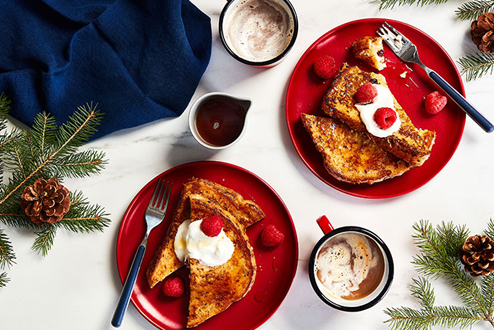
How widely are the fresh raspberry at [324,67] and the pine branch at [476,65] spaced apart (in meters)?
0.64

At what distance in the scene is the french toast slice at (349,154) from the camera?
1848 mm

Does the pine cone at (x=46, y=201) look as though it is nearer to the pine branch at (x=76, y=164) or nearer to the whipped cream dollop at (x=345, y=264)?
the pine branch at (x=76, y=164)

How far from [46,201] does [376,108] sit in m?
1.51

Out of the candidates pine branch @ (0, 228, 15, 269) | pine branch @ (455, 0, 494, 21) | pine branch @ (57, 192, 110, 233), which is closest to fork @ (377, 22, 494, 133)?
pine branch @ (455, 0, 494, 21)

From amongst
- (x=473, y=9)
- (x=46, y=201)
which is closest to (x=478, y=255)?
(x=473, y=9)

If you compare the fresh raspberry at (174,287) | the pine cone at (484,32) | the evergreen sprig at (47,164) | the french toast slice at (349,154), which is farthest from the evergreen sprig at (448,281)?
the evergreen sprig at (47,164)

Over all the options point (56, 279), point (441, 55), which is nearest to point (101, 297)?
point (56, 279)

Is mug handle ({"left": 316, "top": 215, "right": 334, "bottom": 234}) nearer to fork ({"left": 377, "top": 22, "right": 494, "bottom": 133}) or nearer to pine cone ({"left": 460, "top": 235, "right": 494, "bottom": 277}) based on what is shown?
pine cone ({"left": 460, "top": 235, "right": 494, "bottom": 277})

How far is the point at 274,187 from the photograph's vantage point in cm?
197

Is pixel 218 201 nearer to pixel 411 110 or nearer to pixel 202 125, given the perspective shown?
pixel 202 125

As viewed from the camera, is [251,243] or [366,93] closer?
[366,93]

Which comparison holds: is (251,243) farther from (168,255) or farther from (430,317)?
(430,317)

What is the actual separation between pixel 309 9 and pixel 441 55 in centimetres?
67

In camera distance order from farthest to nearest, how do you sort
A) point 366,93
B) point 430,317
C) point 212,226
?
point 430,317, point 366,93, point 212,226
